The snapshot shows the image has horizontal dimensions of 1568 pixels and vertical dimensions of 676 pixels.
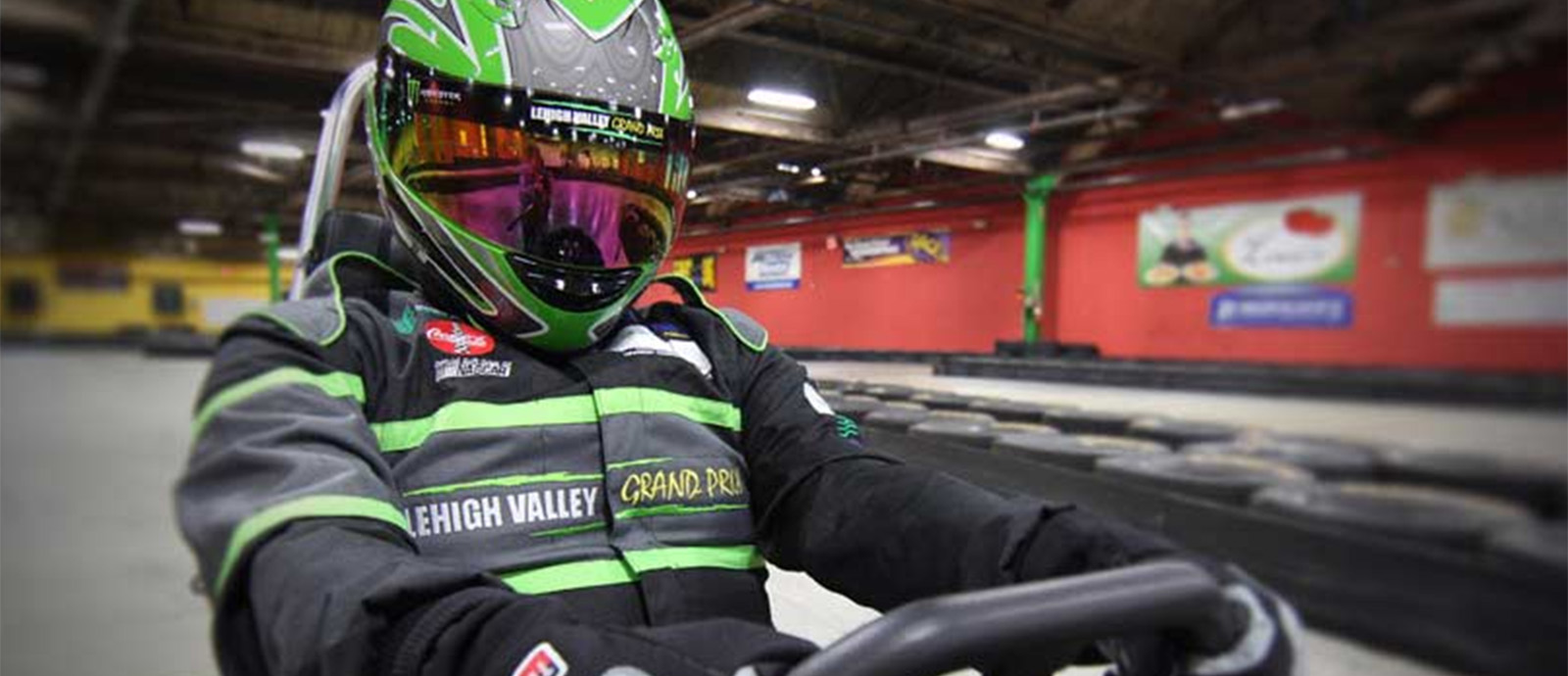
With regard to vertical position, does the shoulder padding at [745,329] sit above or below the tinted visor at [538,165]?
below

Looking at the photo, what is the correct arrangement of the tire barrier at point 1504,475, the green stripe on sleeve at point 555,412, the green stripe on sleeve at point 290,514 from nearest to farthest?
the tire barrier at point 1504,475
the green stripe on sleeve at point 290,514
the green stripe on sleeve at point 555,412

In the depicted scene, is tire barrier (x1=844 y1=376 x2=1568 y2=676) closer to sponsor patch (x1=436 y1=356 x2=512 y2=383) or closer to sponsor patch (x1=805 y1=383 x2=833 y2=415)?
sponsor patch (x1=805 y1=383 x2=833 y2=415)

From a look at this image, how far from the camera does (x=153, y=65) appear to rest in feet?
1.51

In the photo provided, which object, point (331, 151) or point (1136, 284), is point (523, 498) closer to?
point (331, 151)

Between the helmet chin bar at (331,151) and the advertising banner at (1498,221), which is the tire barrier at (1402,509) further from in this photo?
the helmet chin bar at (331,151)

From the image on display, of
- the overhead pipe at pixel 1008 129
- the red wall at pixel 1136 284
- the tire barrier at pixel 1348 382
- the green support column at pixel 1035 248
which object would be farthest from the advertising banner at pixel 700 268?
the tire barrier at pixel 1348 382

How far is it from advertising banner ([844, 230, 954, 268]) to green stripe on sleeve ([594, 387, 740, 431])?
0.31m

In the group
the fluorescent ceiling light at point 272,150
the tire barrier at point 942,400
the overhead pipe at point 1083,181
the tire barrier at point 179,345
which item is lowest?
the tire barrier at point 942,400

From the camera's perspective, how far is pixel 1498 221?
0.33m

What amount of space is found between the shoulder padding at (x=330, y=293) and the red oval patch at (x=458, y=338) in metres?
0.09

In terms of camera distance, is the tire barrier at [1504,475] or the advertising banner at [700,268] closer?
the tire barrier at [1504,475]

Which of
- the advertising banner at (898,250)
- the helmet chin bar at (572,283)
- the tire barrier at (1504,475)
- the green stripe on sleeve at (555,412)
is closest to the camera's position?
the tire barrier at (1504,475)

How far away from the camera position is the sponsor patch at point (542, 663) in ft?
1.43

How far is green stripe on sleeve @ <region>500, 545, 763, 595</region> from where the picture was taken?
747 millimetres
